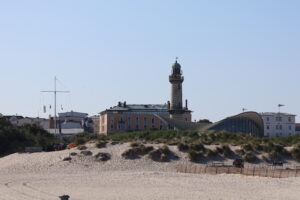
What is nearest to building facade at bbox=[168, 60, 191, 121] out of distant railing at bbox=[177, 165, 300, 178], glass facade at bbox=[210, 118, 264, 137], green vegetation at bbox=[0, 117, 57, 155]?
glass facade at bbox=[210, 118, 264, 137]

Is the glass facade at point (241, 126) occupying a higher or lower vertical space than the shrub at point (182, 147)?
higher

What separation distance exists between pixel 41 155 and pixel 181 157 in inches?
391

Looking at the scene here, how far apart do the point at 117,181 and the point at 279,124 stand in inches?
4030

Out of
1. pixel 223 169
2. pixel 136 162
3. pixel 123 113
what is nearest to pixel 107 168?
pixel 136 162

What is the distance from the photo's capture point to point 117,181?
36.1 metres

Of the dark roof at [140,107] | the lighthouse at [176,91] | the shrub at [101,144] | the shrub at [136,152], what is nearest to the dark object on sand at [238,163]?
the shrub at [136,152]

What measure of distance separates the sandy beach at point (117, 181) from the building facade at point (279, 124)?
284 ft

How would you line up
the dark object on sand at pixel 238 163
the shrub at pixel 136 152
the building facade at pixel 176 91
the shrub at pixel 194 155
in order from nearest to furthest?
the dark object on sand at pixel 238 163 → the shrub at pixel 194 155 → the shrub at pixel 136 152 → the building facade at pixel 176 91

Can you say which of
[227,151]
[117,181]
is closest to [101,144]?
[227,151]

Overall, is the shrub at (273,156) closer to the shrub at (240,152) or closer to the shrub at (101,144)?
the shrub at (240,152)

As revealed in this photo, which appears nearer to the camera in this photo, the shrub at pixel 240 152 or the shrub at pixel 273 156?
the shrub at pixel 273 156

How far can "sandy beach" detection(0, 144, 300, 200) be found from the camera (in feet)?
95.2

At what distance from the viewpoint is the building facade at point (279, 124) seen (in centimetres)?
13325

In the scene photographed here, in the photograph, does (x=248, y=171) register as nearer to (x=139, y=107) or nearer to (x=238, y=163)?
(x=238, y=163)
